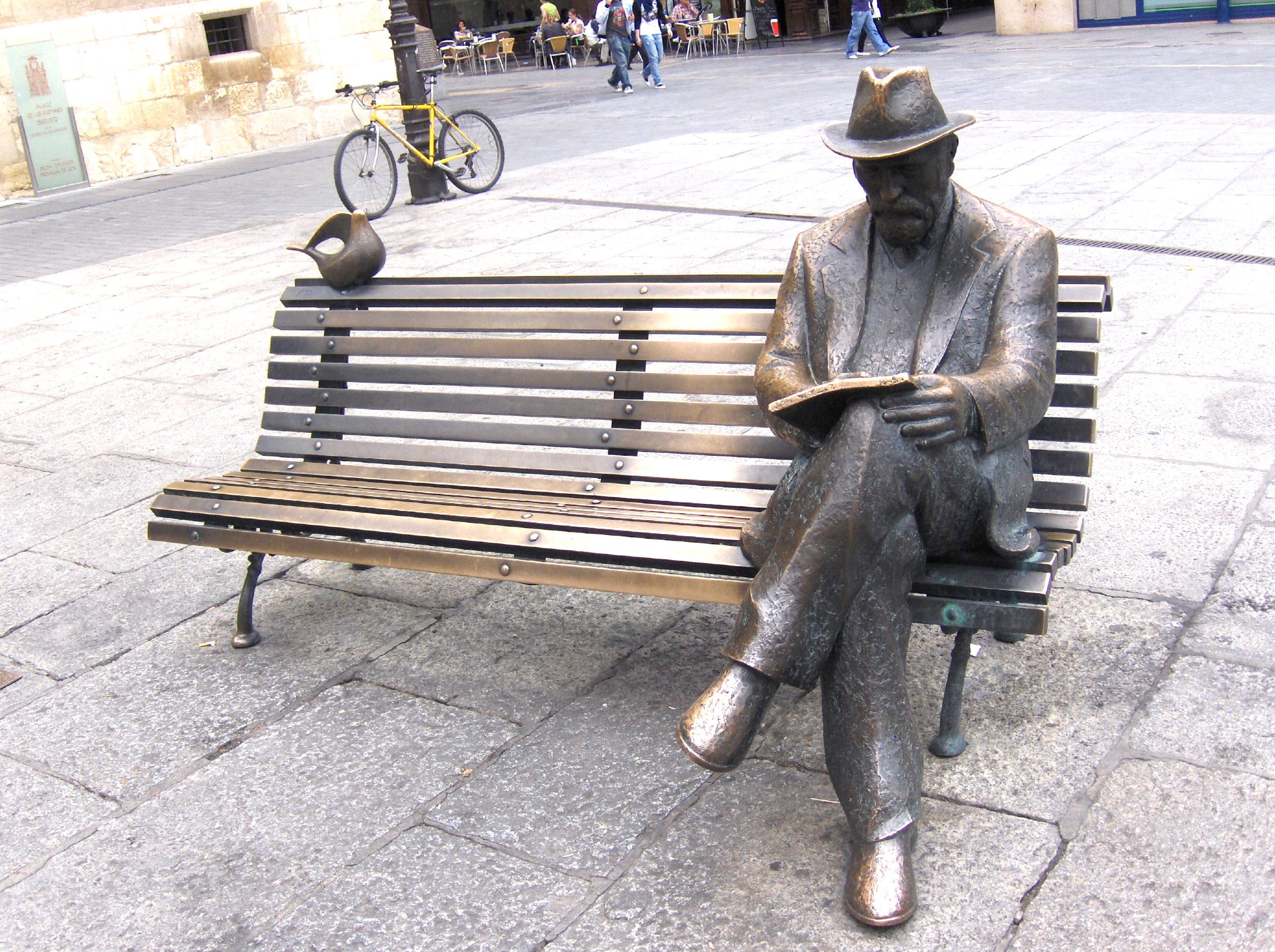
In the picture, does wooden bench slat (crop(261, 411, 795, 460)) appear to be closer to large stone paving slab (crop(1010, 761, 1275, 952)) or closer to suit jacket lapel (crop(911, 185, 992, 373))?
suit jacket lapel (crop(911, 185, 992, 373))

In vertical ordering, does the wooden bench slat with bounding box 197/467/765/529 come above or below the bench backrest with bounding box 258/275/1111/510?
below

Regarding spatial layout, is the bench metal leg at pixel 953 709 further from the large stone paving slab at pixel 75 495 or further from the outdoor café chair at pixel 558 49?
the outdoor café chair at pixel 558 49

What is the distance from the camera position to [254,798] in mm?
3074

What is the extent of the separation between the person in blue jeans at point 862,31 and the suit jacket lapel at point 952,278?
18.5 meters

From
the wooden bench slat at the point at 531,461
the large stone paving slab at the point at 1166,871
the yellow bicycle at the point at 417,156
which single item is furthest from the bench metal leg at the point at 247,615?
the yellow bicycle at the point at 417,156

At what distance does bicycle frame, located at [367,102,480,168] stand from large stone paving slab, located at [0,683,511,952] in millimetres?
8382

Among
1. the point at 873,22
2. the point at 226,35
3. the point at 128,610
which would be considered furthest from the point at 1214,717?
the point at 873,22

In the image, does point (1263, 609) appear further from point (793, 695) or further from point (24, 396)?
point (24, 396)

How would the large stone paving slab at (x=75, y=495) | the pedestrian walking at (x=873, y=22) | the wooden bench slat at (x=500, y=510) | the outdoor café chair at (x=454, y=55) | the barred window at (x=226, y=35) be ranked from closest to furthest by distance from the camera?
1. the wooden bench slat at (x=500, y=510)
2. the large stone paving slab at (x=75, y=495)
3. the barred window at (x=226, y=35)
4. the pedestrian walking at (x=873, y=22)
5. the outdoor café chair at (x=454, y=55)

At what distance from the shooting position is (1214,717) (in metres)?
2.98

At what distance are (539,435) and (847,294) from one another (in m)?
1.17

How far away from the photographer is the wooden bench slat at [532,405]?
3570mm

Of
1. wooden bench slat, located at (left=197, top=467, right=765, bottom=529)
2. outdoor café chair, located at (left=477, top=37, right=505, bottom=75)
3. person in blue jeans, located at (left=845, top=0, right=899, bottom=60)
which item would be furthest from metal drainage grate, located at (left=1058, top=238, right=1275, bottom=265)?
outdoor café chair, located at (left=477, top=37, right=505, bottom=75)

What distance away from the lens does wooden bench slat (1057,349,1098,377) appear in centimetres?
314
